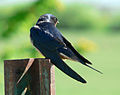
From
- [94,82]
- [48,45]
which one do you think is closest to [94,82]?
[94,82]

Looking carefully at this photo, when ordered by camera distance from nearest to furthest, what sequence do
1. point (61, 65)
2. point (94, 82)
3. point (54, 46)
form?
point (61, 65) < point (54, 46) < point (94, 82)

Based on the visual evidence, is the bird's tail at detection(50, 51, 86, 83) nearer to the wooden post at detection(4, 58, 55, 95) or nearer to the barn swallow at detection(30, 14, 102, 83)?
the barn swallow at detection(30, 14, 102, 83)

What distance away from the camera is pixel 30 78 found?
2.85 m

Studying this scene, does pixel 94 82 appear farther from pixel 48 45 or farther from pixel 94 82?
pixel 48 45

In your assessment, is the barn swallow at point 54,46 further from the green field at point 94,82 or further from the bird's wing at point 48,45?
the green field at point 94,82

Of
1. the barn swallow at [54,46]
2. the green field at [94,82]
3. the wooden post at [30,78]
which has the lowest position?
A: the wooden post at [30,78]

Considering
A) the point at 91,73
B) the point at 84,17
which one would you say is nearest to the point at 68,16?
the point at 84,17

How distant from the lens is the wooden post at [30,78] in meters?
2.78

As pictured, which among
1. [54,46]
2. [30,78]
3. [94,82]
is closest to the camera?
Result: [30,78]

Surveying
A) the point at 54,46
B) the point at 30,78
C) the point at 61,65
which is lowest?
the point at 30,78

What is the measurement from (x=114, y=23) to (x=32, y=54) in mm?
21574

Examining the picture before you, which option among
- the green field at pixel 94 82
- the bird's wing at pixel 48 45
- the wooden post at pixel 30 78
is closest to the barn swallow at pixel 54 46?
the bird's wing at pixel 48 45

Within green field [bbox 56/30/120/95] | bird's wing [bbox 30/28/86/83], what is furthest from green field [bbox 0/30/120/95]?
bird's wing [bbox 30/28/86/83]

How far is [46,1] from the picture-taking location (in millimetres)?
6078
